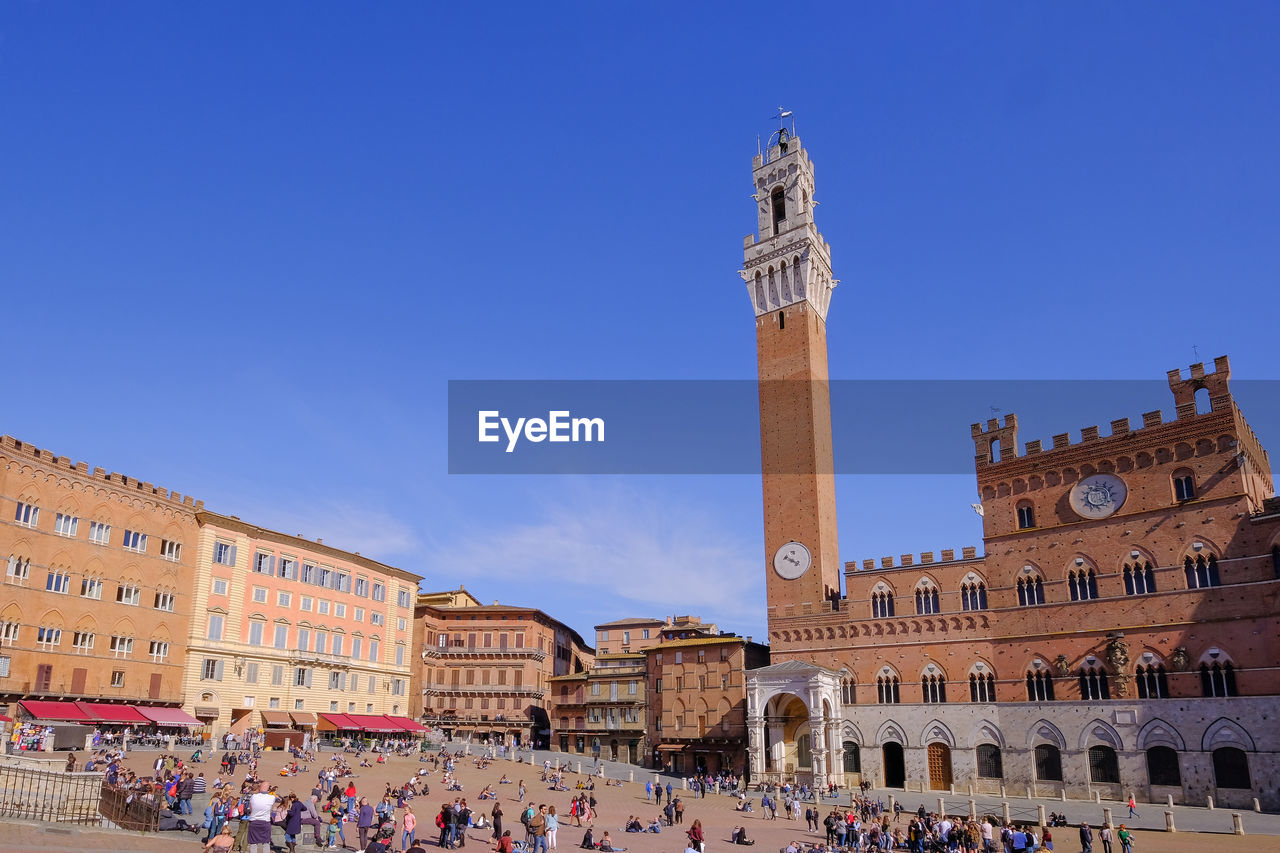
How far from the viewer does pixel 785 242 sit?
70.0 m

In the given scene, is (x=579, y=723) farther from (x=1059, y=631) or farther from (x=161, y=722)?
(x=1059, y=631)

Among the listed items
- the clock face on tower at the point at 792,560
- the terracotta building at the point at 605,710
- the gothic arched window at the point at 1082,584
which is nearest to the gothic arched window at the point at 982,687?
the gothic arched window at the point at 1082,584

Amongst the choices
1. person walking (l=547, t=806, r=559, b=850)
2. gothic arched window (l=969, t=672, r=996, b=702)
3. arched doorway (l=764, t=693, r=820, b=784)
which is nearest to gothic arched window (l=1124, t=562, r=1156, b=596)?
gothic arched window (l=969, t=672, r=996, b=702)

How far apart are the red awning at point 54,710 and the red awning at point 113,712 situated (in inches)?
19.2

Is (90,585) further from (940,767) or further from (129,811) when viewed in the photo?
(940,767)

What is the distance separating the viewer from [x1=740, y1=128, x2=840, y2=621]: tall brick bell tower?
2443 inches

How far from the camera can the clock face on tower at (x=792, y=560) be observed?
61.5 meters

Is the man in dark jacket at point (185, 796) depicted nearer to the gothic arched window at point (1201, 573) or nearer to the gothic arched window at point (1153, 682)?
the gothic arched window at point (1153, 682)

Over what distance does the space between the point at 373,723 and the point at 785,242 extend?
148ft

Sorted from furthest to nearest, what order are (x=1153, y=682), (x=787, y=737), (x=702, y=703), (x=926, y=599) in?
(x=702, y=703), (x=787, y=737), (x=926, y=599), (x=1153, y=682)

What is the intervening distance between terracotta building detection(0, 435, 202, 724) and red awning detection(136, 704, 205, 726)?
54cm

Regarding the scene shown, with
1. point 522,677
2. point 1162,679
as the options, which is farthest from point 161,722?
point 1162,679

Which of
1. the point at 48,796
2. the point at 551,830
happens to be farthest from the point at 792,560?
the point at 48,796

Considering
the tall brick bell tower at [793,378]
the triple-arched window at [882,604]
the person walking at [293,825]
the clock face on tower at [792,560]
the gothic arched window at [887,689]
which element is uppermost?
the tall brick bell tower at [793,378]
